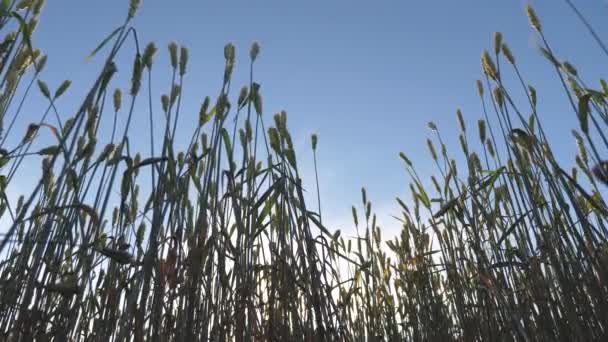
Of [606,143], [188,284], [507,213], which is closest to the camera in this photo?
[606,143]

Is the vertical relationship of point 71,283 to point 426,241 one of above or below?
below

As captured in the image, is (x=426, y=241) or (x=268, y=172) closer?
(x=268, y=172)

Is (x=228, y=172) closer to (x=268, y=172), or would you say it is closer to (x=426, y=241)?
(x=268, y=172)

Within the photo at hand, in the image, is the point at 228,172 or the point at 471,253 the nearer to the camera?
the point at 228,172

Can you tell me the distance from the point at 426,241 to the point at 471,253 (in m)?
0.64

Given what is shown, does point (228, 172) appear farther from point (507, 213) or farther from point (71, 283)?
point (507, 213)

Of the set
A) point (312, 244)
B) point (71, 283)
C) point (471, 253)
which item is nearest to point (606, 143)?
point (312, 244)

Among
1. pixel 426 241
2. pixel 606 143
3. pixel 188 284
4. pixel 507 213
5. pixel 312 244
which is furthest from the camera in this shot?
pixel 426 241

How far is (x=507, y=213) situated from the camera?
212 cm

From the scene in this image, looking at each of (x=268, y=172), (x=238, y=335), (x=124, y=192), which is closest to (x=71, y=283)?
(x=124, y=192)

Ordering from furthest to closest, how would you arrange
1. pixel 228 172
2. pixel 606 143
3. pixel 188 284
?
1. pixel 228 172
2. pixel 188 284
3. pixel 606 143

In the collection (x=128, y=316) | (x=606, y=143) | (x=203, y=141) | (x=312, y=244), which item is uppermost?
(x=203, y=141)

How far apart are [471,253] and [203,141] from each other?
144 cm

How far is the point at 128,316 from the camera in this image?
1058 millimetres
